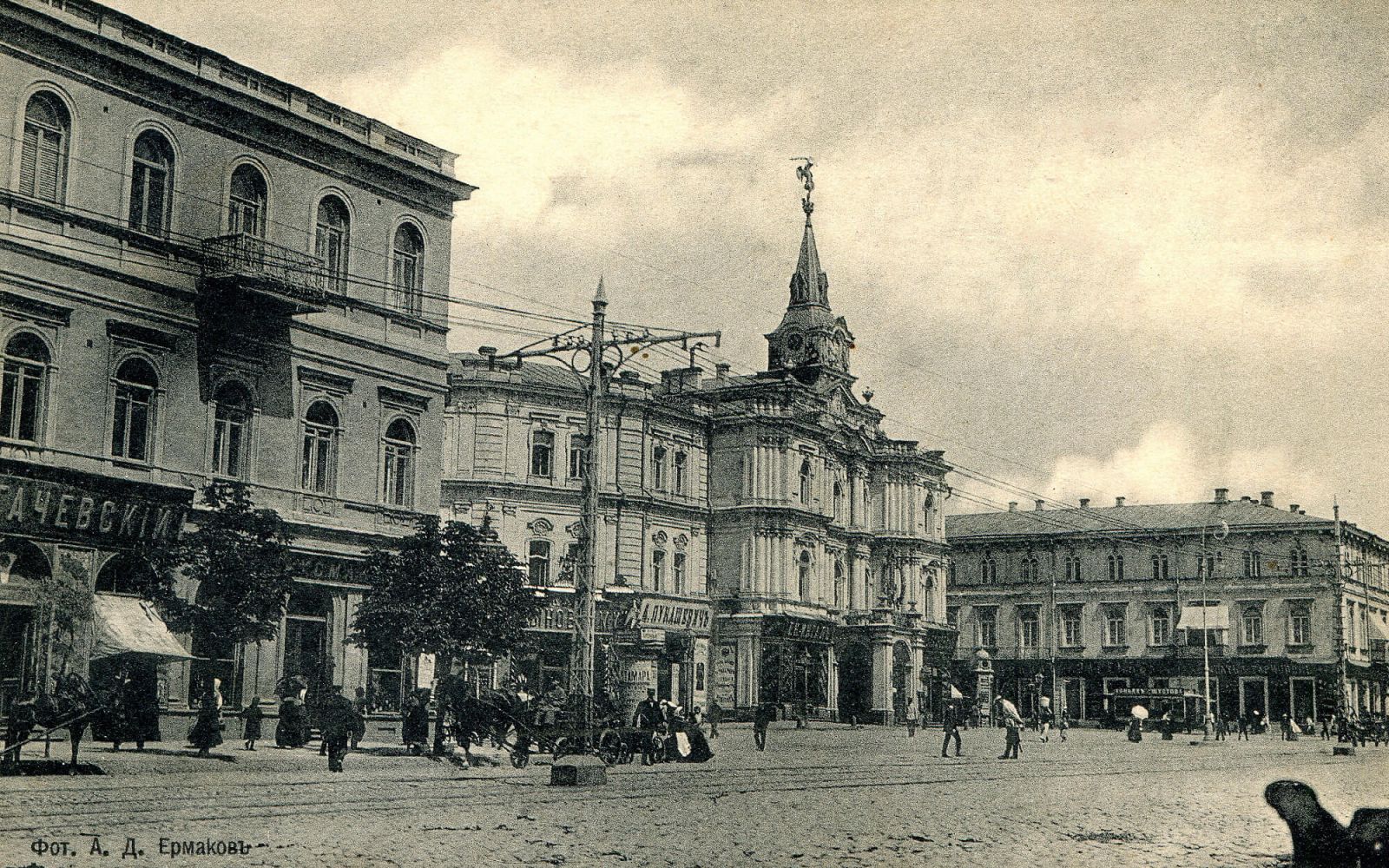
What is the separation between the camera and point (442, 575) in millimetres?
27094

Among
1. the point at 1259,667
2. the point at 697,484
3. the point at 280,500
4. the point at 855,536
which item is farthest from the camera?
the point at 1259,667

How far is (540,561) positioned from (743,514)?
Result: 9.93m

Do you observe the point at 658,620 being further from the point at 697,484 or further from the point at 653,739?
the point at 653,739

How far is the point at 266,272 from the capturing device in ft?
80.1

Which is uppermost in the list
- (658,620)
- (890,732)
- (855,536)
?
(855,536)

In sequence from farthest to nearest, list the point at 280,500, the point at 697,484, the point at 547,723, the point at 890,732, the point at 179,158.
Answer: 1. the point at 697,484
2. the point at 890,732
3. the point at 547,723
4. the point at 280,500
5. the point at 179,158

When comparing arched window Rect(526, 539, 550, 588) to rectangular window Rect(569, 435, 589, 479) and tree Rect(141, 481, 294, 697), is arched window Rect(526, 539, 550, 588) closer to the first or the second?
rectangular window Rect(569, 435, 589, 479)

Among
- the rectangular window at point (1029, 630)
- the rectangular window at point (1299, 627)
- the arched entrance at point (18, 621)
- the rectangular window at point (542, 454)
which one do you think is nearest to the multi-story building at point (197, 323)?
the arched entrance at point (18, 621)

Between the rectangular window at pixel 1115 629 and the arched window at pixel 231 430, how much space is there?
63456 millimetres

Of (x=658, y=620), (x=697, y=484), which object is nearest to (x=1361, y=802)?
(x=658, y=620)

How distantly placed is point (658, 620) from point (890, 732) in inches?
389

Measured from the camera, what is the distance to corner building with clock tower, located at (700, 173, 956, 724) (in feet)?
192

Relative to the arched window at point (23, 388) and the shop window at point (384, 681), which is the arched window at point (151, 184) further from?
the shop window at point (384, 681)

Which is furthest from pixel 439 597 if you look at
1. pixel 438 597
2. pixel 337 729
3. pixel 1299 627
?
pixel 1299 627
